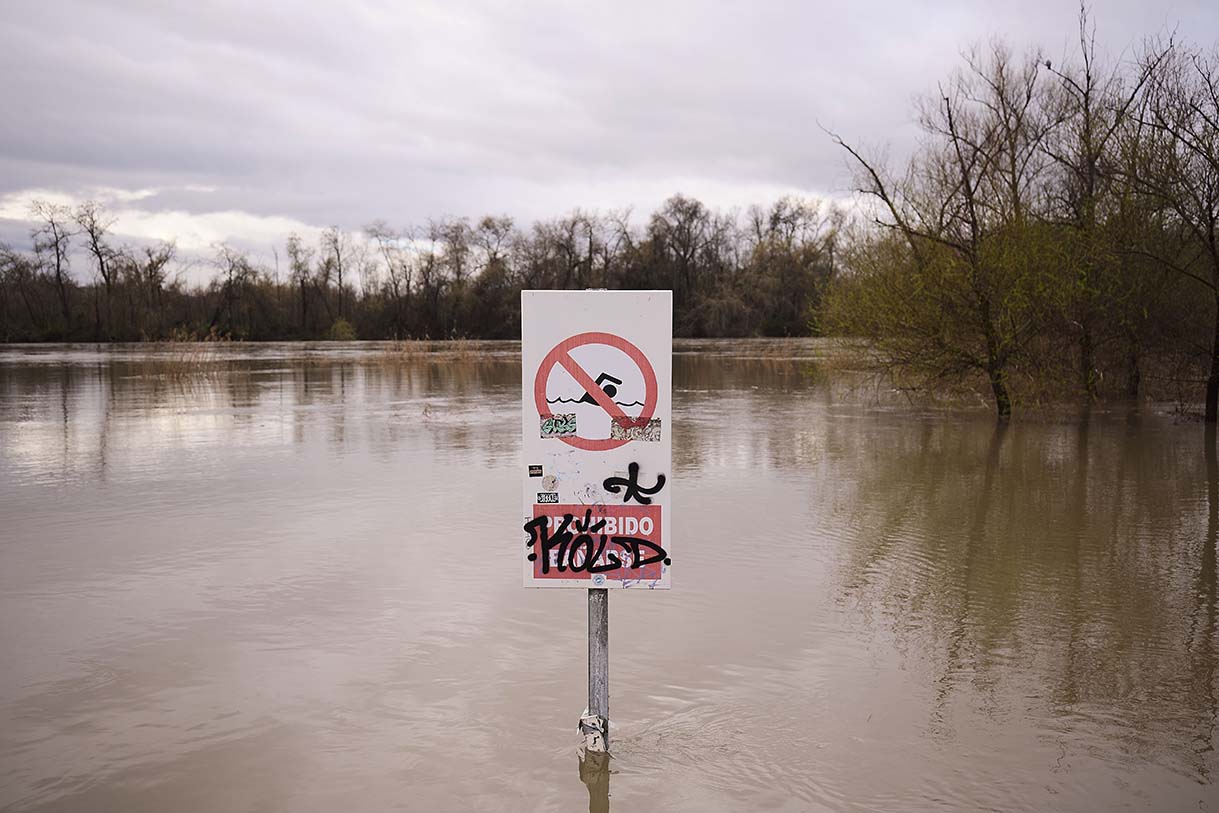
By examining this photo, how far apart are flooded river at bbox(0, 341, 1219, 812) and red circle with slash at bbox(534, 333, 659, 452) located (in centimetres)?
158

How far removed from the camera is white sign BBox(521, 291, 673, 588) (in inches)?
174

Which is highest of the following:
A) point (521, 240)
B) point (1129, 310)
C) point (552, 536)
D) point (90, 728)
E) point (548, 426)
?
point (521, 240)

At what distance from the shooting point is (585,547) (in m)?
4.46

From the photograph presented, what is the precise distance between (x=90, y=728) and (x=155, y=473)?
8.22m

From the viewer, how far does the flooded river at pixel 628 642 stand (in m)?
4.59

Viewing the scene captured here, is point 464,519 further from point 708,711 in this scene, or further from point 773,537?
point 708,711

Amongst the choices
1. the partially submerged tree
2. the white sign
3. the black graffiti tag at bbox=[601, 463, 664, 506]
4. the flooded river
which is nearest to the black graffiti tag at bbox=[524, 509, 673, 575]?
the white sign

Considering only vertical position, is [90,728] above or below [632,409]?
below

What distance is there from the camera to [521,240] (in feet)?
308

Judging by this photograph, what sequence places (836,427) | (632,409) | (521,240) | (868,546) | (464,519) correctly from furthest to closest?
(521,240) → (836,427) → (464,519) → (868,546) → (632,409)

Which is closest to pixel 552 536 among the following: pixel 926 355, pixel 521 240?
pixel 926 355

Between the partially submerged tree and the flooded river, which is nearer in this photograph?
the flooded river

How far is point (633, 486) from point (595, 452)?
230 millimetres

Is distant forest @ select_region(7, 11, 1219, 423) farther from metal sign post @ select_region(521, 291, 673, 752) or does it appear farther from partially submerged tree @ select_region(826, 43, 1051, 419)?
metal sign post @ select_region(521, 291, 673, 752)
